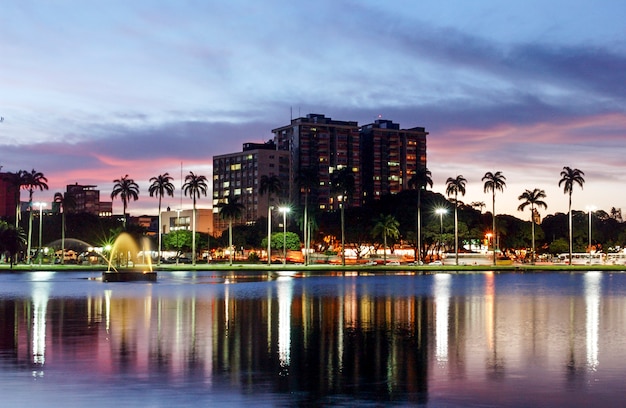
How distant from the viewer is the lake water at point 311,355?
19.0 meters

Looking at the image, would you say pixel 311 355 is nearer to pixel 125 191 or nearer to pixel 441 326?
pixel 441 326

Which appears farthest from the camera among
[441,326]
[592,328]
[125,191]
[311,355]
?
[125,191]

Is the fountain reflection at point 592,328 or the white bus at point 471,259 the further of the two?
the white bus at point 471,259

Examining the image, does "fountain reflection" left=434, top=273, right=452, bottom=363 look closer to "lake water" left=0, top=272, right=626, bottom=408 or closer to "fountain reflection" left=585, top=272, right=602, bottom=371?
"lake water" left=0, top=272, right=626, bottom=408

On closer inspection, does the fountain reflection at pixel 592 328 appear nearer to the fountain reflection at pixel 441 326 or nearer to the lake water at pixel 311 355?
the lake water at pixel 311 355

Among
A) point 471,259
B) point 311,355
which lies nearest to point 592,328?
point 311,355

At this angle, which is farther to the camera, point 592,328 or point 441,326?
point 441,326

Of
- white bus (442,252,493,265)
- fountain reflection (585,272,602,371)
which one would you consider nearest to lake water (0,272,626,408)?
fountain reflection (585,272,602,371)

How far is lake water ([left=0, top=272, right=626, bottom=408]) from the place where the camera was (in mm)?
19031

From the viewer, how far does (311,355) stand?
84.8ft

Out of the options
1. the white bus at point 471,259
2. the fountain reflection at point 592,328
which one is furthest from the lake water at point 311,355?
the white bus at point 471,259

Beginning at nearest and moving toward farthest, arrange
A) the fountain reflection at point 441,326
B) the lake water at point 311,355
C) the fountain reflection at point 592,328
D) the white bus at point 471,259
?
1. the lake water at point 311,355
2. the fountain reflection at point 592,328
3. the fountain reflection at point 441,326
4. the white bus at point 471,259

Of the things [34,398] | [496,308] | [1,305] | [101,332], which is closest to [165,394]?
[34,398]

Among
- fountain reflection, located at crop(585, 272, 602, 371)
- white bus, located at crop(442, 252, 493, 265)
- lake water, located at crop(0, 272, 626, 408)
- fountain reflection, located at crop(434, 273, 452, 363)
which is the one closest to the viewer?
lake water, located at crop(0, 272, 626, 408)
